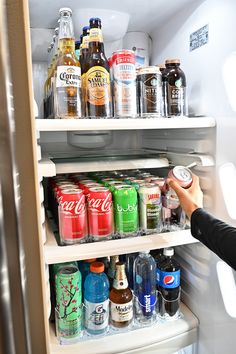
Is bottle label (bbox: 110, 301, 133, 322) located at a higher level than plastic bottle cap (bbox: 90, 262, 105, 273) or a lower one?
lower

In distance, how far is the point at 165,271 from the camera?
108 centimetres

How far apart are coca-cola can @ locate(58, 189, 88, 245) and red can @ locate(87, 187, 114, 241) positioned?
3 cm

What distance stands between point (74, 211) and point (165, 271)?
18.2 inches

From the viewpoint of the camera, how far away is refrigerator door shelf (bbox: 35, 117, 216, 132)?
793 mm

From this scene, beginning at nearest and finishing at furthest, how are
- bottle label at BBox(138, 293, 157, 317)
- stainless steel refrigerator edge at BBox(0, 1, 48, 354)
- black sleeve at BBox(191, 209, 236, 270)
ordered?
stainless steel refrigerator edge at BBox(0, 1, 48, 354) → black sleeve at BBox(191, 209, 236, 270) → bottle label at BBox(138, 293, 157, 317)

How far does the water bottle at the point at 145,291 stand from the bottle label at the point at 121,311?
6 cm

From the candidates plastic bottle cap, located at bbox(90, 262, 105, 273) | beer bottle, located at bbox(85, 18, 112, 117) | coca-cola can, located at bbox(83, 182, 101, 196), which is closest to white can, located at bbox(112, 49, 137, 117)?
beer bottle, located at bbox(85, 18, 112, 117)

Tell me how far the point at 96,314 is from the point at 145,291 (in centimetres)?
20

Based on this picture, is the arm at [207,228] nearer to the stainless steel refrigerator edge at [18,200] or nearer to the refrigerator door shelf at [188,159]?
the refrigerator door shelf at [188,159]

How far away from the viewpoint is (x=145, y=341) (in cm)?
99

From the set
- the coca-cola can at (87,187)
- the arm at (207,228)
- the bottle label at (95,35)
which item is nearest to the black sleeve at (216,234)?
the arm at (207,228)

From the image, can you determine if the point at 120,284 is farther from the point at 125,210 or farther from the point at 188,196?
the point at 188,196

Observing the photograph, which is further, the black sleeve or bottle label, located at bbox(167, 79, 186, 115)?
bottle label, located at bbox(167, 79, 186, 115)

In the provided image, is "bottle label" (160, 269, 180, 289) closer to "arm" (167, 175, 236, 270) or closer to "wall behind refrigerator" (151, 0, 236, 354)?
"wall behind refrigerator" (151, 0, 236, 354)
